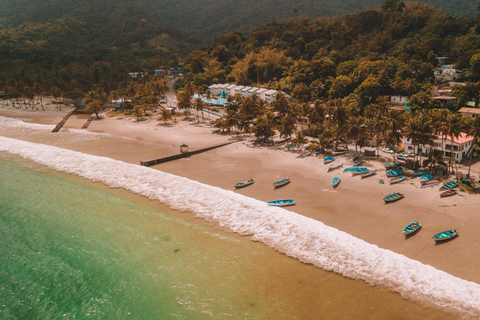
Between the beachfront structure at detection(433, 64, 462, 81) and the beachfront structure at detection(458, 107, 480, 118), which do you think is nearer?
the beachfront structure at detection(458, 107, 480, 118)

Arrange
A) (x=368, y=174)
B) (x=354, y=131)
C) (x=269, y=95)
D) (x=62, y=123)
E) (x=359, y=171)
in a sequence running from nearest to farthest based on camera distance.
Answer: (x=368, y=174), (x=359, y=171), (x=354, y=131), (x=62, y=123), (x=269, y=95)

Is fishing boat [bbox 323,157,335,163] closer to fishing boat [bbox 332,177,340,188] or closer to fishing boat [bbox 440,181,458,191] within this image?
fishing boat [bbox 332,177,340,188]

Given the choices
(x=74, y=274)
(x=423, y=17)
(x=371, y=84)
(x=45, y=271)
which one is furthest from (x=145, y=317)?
(x=423, y=17)

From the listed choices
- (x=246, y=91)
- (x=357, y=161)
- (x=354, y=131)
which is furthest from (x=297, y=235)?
(x=246, y=91)


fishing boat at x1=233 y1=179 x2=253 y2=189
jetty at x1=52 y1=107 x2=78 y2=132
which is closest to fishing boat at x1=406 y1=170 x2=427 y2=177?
fishing boat at x1=233 y1=179 x2=253 y2=189

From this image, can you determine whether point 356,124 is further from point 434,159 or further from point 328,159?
point 434,159

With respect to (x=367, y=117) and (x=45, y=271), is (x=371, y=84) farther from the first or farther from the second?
(x=45, y=271)
